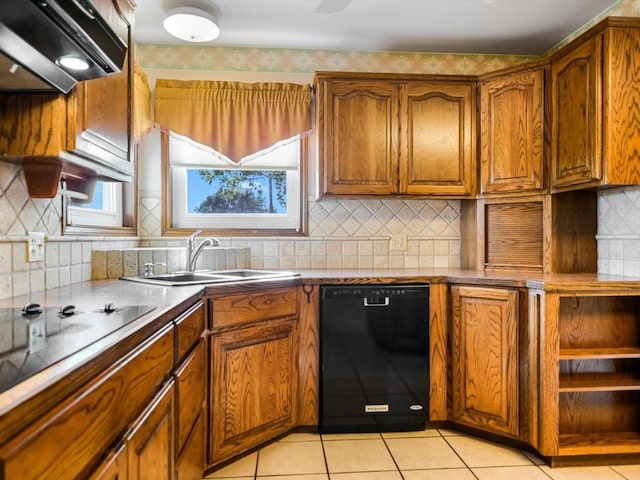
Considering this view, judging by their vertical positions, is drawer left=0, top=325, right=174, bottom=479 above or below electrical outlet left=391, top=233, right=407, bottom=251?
below

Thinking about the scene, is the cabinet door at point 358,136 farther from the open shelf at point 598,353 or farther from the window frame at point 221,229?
the open shelf at point 598,353

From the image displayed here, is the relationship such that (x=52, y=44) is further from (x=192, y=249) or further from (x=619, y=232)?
(x=619, y=232)

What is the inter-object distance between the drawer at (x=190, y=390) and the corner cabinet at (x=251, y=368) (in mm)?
138

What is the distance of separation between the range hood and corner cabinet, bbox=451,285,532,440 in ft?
6.31

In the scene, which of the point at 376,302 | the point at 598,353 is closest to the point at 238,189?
the point at 376,302

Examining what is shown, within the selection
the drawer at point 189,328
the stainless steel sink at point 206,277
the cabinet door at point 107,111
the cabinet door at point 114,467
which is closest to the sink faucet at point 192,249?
the stainless steel sink at point 206,277

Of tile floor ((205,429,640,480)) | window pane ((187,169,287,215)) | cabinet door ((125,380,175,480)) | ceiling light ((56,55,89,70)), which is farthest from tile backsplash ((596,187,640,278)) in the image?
ceiling light ((56,55,89,70))

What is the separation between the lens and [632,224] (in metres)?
2.15

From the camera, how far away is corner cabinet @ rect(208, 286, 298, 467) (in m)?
1.87

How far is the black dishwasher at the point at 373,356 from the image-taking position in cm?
221

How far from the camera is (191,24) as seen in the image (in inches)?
90.0

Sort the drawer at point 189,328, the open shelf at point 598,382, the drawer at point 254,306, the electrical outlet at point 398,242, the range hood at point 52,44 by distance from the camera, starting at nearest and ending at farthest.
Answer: the range hood at point 52,44 < the drawer at point 189,328 < the drawer at point 254,306 < the open shelf at point 598,382 < the electrical outlet at point 398,242

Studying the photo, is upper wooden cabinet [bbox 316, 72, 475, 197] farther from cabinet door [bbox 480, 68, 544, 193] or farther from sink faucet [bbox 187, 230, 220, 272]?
sink faucet [bbox 187, 230, 220, 272]

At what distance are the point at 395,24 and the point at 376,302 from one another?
65.8 inches
